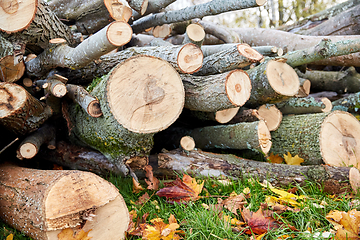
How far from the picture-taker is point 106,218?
157 cm

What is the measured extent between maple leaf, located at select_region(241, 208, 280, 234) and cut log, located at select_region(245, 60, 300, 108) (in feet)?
4.12

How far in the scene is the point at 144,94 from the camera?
72.9 inches

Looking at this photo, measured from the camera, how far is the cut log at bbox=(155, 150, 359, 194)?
196 centimetres

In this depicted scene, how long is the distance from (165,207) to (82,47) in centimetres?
145

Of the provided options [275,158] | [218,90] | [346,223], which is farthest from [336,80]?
[346,223]

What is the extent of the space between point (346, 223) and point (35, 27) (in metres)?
2.79

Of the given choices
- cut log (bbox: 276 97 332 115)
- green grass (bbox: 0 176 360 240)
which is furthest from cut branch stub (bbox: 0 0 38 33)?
cut log (bbox: 276 97 332 115)

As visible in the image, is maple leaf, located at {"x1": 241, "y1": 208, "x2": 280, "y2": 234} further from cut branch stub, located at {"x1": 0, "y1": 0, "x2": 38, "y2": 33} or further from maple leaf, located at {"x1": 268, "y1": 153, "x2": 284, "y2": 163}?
cut branch stub, located at {"x1": 0, "y1": 0, "x2": 38, "y2": 33}

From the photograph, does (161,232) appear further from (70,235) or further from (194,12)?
(194,12)

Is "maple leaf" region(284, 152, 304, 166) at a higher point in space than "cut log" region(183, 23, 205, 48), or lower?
lower

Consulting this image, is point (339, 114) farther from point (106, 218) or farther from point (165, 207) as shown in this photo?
point (106, 218)

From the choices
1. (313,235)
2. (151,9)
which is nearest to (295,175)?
(313,235)

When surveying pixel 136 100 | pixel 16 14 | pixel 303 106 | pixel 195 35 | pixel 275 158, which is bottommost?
pixel 275 158

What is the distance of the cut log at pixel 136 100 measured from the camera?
179 centimetres
